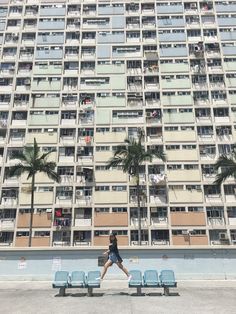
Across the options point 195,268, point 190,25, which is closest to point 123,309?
point 195,268

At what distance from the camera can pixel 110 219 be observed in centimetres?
4250

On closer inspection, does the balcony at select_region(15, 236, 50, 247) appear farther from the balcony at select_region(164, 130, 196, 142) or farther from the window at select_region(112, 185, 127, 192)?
the balcony at select_region(164, 130, 196, 142)

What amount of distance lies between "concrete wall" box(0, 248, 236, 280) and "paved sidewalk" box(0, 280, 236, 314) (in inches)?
93.3

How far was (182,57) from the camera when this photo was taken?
172 ft

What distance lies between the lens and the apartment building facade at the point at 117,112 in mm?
42531

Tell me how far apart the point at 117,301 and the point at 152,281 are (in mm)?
2662

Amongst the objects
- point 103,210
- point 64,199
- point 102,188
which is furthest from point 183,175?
point 64,199

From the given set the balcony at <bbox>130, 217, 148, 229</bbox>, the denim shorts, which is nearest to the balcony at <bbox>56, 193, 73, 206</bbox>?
the balcony at <bbox>130, 217, 148, 229</bbox>

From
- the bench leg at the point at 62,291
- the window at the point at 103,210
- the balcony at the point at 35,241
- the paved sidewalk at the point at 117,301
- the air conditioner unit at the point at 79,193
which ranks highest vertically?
the air conditioner unit at the point at 79,193

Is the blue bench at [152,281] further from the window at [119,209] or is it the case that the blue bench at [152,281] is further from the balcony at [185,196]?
the balcony at [185,196]

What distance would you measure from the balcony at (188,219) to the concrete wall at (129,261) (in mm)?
19434

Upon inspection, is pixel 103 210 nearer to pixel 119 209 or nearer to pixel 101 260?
pixel 119 209

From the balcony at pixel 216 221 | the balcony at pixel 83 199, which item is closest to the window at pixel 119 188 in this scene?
the balcony at pixel 83 199

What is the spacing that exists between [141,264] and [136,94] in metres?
32.4
